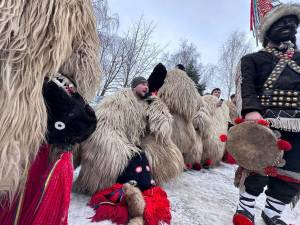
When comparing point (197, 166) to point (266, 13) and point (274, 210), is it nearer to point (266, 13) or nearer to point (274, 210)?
point (274, 210)

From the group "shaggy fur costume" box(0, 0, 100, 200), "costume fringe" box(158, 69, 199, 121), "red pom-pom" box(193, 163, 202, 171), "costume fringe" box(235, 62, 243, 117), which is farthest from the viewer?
"red pom-pom" box(193, 163, 202, 171)

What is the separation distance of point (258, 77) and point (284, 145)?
47cm

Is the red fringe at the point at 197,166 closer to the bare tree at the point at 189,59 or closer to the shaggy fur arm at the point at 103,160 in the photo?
the shaggy fur arm at the point at 103,160

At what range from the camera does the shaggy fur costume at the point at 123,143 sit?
1.84m

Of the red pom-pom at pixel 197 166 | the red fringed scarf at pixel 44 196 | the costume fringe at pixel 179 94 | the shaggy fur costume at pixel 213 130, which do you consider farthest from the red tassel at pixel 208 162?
the red fringed scarf at pixel 44 196

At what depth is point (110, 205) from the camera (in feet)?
5.41

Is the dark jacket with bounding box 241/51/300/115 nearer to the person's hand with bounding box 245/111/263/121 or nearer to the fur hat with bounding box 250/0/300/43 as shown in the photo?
the person's hand with bounding box 245/111/263/121

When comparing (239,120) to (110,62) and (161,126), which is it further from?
(110,62)

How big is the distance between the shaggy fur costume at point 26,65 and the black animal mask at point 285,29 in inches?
59.3

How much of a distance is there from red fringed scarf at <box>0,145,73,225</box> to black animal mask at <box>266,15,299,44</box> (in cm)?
159

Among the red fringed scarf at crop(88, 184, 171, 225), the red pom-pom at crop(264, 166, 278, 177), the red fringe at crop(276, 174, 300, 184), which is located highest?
the red pom-pom at crop(264, 166, 278, 177)

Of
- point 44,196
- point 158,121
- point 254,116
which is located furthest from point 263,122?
point 44,196

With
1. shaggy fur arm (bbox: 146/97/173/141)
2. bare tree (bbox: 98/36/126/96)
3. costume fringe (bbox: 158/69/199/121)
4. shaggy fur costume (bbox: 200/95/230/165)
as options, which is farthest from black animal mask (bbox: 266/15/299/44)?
bare tree (bbox: 98/36/126/96)

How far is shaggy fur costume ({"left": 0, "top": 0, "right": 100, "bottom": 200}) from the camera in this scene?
601mm
